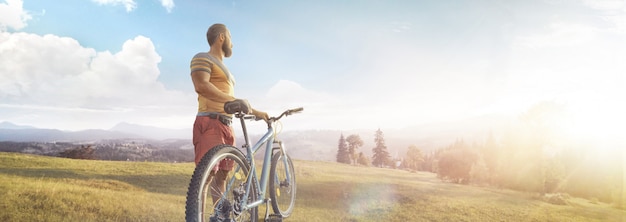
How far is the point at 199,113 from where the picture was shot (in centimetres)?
561

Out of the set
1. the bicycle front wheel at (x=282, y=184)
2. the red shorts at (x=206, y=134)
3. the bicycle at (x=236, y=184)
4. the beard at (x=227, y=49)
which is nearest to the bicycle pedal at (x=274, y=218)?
the bicycle at (x=236, y=184)

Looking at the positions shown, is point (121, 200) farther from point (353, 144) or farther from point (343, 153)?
point (353, 144)

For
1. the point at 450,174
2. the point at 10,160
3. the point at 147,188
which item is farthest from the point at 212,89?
the point at 450,174

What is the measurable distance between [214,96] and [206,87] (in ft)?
0.53

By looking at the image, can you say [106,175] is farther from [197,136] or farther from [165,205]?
[197,136]

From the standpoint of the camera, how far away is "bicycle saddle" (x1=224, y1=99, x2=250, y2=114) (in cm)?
519

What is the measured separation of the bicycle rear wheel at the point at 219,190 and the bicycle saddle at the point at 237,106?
0.53 metres

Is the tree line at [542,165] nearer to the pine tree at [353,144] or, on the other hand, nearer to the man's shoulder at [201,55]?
the pine tree at [353,144]

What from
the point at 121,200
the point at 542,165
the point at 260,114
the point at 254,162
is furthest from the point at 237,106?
the point at 542,165

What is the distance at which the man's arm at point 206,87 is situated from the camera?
518cm

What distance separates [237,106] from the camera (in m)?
5.19

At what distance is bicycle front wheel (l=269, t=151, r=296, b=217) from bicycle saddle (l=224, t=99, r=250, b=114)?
2.50 m

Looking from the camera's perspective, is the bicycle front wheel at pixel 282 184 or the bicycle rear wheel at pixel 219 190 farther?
the bicycle front wheel at pixel 282 184

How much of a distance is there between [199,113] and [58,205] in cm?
696
